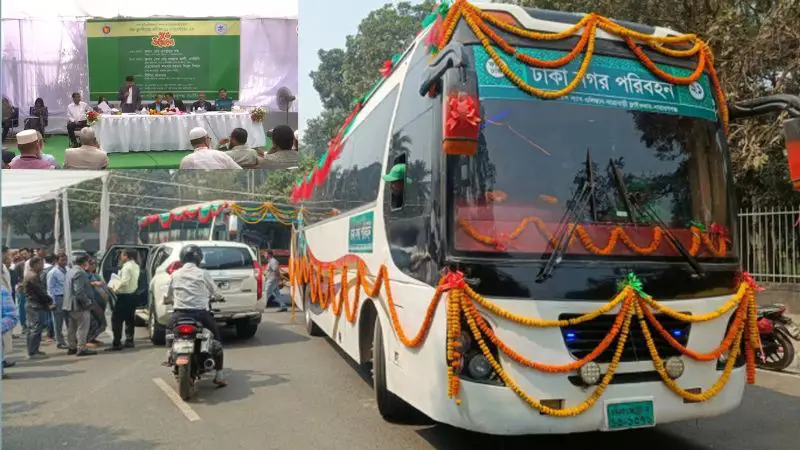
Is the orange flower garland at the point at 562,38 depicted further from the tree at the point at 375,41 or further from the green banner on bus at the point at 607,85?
the tree at the point at 375,41

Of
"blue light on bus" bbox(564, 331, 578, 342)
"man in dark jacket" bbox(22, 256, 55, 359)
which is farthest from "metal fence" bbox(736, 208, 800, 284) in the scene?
"man in dark jacket" bbox(22, 256, 55, 359)

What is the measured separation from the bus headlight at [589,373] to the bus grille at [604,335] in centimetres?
6

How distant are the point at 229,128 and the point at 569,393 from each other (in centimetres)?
720

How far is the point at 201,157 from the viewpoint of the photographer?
22.6 ft

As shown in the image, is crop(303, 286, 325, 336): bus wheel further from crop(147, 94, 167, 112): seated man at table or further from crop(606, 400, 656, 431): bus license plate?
crop(606, 400, 656, 431): bus license plate

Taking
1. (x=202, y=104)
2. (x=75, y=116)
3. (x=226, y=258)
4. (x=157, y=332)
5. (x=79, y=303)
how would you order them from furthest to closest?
(x=226, y=258) < (x=157, y=332) < (x=79, y=303) < (x=202, y=104) < (x=75, y=116)

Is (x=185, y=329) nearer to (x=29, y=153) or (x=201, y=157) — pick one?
(x=201, y=157)

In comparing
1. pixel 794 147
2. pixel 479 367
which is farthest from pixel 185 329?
pixel 794 147

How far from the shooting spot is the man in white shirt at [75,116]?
926 centimetres

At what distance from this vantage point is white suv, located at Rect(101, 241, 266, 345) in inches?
446

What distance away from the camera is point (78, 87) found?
30.9ft

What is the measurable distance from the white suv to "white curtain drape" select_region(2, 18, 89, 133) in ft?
9.89

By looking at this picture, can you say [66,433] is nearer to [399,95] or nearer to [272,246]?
[399,95]

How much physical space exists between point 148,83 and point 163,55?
1.59 ft
